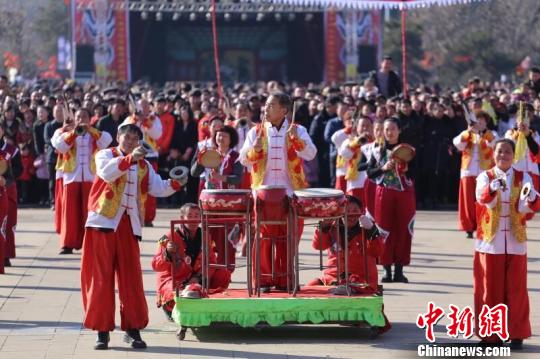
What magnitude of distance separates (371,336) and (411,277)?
3648mm

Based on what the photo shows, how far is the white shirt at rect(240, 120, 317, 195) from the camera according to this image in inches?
486

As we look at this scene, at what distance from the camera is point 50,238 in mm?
17953

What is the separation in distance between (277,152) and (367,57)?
111ft

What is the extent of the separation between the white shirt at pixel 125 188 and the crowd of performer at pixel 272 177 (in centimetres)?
1

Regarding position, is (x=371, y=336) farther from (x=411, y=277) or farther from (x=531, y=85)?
(x=531, y=85)

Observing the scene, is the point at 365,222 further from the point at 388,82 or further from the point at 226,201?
the point at 388,82

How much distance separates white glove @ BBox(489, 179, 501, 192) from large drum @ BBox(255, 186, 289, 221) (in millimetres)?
1627

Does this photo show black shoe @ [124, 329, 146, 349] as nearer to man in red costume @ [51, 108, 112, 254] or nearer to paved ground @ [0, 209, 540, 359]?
paved ground @ [0, 209, 540, 359]

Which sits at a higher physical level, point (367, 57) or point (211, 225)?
point (367, 57)

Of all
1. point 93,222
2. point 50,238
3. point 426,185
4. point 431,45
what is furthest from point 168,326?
point 431,45

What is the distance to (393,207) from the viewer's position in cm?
1397

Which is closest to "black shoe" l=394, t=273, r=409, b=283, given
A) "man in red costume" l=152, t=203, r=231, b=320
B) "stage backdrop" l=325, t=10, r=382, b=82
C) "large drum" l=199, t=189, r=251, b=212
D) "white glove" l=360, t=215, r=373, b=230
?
"white glove" l=360, t=215, r=373, b=230

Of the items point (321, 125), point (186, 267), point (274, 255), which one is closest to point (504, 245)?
point (274, 255)

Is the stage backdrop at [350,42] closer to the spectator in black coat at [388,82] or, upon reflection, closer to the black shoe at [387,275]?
the spectator in black coat at [388,82]
